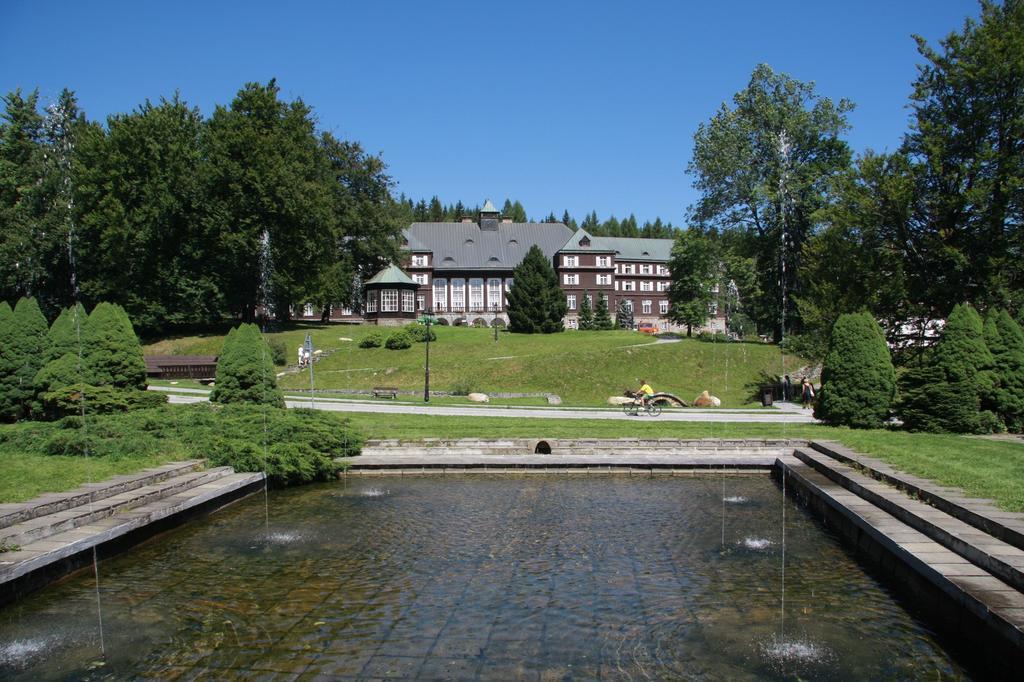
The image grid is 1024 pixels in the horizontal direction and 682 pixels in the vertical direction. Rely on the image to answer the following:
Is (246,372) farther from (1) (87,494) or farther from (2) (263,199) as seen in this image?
(2) (263,199)

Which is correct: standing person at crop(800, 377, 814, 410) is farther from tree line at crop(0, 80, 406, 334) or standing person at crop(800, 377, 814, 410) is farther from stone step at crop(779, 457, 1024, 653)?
tree line at crop(0, 80, 406, 334)

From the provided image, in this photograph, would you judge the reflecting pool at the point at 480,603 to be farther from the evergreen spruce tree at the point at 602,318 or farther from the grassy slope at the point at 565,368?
the evergreen spruce tree at the point at 602,318

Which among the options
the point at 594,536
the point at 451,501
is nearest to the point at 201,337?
the point at 451,501

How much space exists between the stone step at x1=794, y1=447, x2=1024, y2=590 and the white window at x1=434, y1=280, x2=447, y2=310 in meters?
73.8

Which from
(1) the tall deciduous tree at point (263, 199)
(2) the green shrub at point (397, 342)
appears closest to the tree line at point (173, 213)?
(1) the tall deciduous tree at point (263, 199)

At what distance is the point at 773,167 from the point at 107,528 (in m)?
46.4

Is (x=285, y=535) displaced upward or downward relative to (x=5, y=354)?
downward

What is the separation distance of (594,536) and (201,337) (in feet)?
160

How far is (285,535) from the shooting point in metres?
11.2

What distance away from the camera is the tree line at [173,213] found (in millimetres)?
50531

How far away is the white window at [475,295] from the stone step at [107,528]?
238ft

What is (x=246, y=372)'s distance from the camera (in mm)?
20969

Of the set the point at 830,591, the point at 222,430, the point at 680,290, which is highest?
the point at 680,290

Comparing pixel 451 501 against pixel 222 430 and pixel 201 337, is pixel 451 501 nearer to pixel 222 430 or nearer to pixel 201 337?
pixel 222 430
